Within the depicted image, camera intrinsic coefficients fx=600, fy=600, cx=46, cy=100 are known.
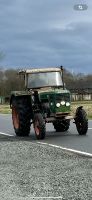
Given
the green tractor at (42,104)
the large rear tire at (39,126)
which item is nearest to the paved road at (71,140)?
the large rear tire at (39,126)

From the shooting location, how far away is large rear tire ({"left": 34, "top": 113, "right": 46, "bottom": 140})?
20141mm

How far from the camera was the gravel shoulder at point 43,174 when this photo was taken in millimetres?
9445

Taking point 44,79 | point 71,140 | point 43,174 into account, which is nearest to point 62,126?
point 44,79

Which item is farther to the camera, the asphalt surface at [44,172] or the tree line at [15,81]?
the tree line at [15,81]

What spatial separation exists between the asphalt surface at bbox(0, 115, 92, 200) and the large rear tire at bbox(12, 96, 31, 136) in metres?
2.88

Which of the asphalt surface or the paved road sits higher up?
the asphalt surface

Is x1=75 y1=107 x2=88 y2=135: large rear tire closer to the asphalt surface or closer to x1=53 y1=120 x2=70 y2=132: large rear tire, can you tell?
x1=53 y1=120 x2=70 y2=132: large rear tire

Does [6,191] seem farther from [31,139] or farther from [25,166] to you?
[31,139]

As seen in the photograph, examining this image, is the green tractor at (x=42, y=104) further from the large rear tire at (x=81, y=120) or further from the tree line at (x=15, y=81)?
the tree line at (x=15, y=81)

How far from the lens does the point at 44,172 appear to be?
39.2ft

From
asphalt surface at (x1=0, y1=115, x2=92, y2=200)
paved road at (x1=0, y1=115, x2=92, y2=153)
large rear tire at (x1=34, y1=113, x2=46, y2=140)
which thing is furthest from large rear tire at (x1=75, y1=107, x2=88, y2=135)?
asphalt surface at (x1=0, y1=115, x2=92, y2=200)

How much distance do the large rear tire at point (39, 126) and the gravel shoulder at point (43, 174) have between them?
2811mm

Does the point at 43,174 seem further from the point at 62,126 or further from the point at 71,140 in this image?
the point at 62,126

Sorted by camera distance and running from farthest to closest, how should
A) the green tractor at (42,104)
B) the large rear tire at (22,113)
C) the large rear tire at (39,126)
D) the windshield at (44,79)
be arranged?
the windshield at (44,79) < the large rear tire at (22,113) < the green tractor at (42,104) < the large rear tire at (39,126)
